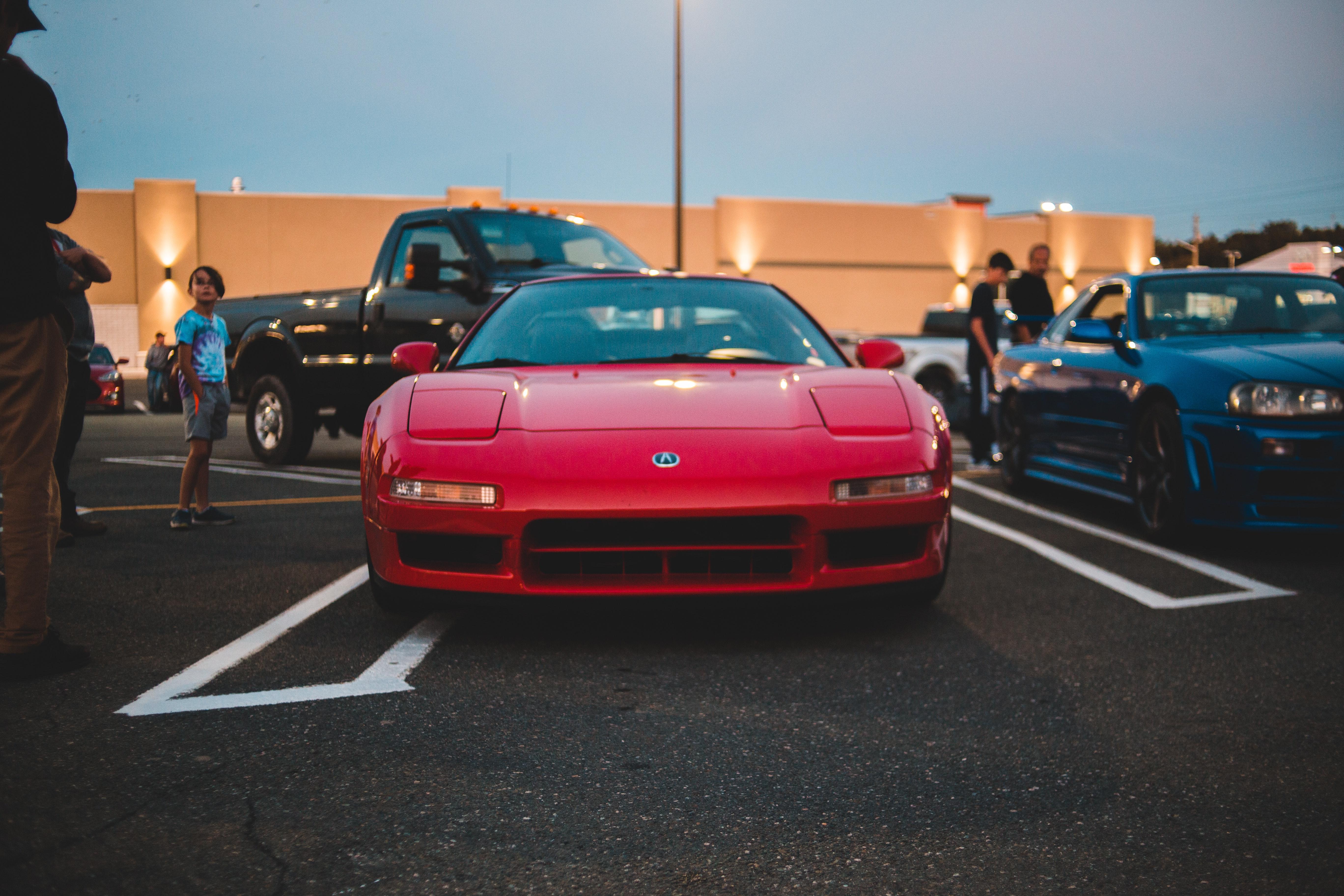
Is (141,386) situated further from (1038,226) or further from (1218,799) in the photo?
(1218,799)

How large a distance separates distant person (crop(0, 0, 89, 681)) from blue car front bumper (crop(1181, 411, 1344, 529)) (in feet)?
15.5

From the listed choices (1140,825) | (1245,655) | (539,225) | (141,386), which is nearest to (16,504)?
(1140,825)

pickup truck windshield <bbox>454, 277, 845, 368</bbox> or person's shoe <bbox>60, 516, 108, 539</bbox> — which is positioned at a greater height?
pickup truck windshield <bbox>454, 277, 845, 368</bbox>

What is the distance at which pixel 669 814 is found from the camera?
2.38 m

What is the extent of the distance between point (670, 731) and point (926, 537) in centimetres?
132

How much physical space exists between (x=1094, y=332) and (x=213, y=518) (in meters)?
4.87

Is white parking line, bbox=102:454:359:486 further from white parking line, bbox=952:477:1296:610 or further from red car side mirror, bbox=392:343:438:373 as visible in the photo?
white parking line, bbox=952:477:1296:610

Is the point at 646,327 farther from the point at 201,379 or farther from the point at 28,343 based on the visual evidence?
the point at 201,379

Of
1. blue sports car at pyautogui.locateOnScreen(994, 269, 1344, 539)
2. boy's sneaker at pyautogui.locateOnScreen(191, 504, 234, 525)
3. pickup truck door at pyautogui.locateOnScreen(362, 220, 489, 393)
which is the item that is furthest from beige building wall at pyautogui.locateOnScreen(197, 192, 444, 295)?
blue sports car at pyautogui.locateOnScreen(994, 269, 1344, 539)

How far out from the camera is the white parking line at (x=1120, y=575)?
15.1ft

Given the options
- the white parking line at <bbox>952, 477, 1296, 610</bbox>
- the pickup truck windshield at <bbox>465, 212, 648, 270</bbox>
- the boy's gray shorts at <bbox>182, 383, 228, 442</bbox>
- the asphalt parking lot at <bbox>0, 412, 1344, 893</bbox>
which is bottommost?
the white parking line at <bbox>952, 477, 1296, 610</bbox>

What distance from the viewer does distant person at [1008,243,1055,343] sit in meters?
9.56

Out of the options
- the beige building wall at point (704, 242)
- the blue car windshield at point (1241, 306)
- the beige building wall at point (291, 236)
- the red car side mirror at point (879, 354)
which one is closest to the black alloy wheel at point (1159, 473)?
the blue car windshield at point (1241, 306)

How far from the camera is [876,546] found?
3.76 meters
